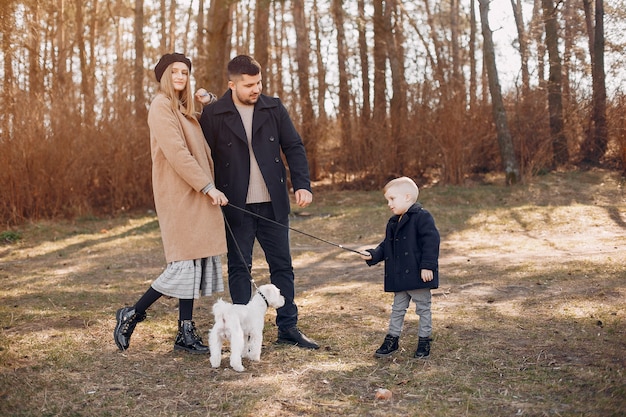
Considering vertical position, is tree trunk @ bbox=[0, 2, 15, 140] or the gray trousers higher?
tree trunk @ bbox=[0, 2, 15, 140]

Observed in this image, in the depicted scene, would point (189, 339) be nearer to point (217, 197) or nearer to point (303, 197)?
point (217, 197)

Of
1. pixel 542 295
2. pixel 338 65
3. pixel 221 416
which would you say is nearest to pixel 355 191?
pixel 338 65

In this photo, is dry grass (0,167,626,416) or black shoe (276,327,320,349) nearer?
dry grass (0,167,626,416)

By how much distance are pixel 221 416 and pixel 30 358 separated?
1710mm

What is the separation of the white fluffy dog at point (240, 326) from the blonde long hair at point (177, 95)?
4.06 ft

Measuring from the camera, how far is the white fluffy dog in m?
4.21

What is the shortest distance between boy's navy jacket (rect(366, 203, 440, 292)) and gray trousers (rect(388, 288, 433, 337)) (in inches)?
4.4

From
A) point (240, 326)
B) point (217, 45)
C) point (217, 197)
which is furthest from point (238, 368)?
point (217, 45)

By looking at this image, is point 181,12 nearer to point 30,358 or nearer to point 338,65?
point 338,65

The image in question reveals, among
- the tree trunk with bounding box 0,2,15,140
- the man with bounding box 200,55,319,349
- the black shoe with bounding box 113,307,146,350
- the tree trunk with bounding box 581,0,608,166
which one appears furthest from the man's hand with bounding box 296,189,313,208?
the tree trunk with bounding box 581,0,608,166

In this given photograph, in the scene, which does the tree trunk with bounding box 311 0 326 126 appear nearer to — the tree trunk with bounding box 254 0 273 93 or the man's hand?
the tree trunk with bounding box 254 0 273 93

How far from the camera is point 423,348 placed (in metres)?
4.50

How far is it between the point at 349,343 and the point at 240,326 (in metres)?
0.96

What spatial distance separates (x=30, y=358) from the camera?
454 centimetres
